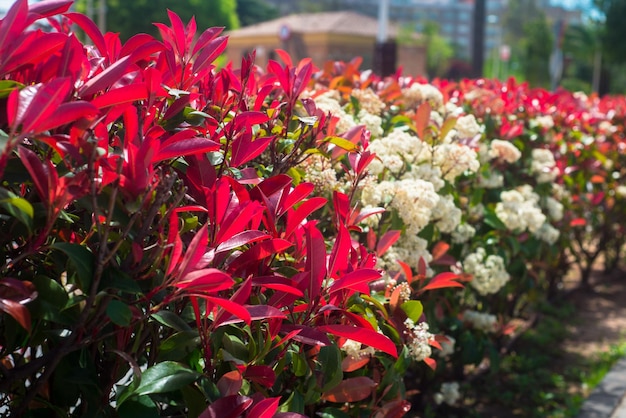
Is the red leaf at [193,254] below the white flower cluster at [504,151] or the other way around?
the other way around

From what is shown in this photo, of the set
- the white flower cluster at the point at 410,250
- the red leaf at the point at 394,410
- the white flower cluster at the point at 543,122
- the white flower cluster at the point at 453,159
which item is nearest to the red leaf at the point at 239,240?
the red leaf at the point at 394,410

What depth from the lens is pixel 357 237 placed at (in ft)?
8.51

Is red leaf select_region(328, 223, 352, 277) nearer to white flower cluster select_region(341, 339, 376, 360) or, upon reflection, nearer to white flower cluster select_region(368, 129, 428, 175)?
white flower cluster select_region(341, 339, 376, 360)

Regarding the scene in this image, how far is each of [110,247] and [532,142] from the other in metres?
3.67

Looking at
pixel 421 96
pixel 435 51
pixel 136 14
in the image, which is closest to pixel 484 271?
pixel 421 96

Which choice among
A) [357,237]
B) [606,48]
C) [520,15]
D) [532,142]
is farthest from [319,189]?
[520,15]

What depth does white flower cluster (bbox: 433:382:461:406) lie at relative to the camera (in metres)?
3.42

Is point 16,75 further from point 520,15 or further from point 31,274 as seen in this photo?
point 520,15

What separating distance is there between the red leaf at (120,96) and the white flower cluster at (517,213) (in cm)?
246

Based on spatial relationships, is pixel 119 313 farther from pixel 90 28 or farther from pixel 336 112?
pixel 336 112

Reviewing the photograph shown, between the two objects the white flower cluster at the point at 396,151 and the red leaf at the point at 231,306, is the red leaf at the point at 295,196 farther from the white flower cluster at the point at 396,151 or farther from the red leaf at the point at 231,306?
the white flower cluster at the point at 396,151

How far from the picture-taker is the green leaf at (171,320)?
4.42 ft

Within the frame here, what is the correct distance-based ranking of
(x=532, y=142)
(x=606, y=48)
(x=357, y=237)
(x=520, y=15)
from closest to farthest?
(x=357, y=237)
(x=532, y=142)
(x=606, y=48)
(x=520, y=15)

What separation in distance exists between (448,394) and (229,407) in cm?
230
